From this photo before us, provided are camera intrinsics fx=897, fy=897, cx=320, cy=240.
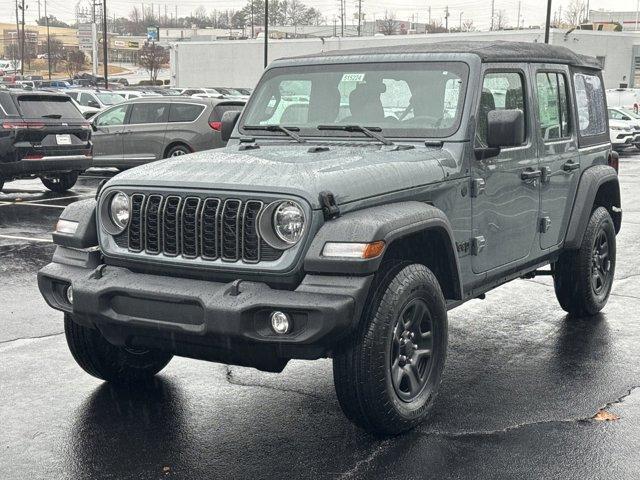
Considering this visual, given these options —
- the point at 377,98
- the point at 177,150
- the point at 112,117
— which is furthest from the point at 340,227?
the point at 112,117

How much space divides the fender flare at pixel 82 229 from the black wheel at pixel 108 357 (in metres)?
0.44

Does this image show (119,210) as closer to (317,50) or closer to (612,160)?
(612,160)

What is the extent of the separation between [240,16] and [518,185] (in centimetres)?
15090

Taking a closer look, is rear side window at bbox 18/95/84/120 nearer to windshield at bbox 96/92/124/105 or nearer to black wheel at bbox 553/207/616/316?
black wheel at bbox 553/207/616/316

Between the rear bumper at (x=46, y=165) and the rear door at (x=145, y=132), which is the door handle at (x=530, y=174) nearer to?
the rear bumper at (x=46, y=165)

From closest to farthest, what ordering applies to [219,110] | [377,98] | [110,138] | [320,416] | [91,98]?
[320,416] → [377,98] → [219,110] → [110,138] → [91,98]

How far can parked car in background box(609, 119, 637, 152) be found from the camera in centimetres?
2802

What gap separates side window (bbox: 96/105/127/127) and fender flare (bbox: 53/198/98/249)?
46.5 ft

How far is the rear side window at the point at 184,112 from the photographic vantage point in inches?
691

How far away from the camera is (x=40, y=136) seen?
1418 centimetres

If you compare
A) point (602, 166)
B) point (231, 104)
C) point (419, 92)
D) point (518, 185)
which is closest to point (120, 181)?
point (419, 92)

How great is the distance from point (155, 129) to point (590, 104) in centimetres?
1224

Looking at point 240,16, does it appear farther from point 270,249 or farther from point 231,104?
point 270,249

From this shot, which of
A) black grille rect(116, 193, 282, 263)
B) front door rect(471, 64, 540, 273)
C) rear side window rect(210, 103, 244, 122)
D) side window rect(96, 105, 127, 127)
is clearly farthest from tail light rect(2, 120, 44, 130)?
black grille rect(116, 193, 282, 263)
